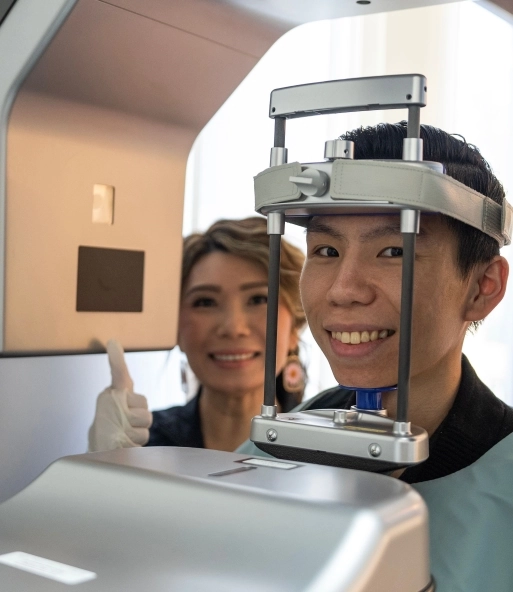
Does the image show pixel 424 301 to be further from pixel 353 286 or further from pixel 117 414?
pixel 117 414

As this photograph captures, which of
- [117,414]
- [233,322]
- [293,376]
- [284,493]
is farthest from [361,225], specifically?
[293,376]

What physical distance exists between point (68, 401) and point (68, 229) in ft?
0.84

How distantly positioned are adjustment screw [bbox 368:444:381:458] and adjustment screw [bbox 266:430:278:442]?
0.11 m

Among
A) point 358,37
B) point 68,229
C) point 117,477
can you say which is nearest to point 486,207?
point 117,477

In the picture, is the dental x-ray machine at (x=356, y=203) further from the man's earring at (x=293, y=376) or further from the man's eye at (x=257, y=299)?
the man's earring at (x=293, y=376)

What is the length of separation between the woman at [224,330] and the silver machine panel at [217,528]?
1080 millimetres

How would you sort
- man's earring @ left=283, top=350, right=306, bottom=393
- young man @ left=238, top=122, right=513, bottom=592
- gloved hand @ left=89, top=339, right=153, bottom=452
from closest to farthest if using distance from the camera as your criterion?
young man @ left=238, top=122, right=513, bottom=592
gloved hand @ left=89, top=339, right=153, bottom=452
man's earring @ left=283, top=350, right=306, bottom=393

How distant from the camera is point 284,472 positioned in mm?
773

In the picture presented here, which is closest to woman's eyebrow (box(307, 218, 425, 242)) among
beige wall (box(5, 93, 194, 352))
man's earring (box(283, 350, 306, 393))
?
beige wall (box(5, 93, 194, 352))

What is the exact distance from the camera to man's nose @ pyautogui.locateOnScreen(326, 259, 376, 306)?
960 millimetres

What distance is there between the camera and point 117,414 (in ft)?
4.73

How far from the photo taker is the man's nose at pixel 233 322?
189cm

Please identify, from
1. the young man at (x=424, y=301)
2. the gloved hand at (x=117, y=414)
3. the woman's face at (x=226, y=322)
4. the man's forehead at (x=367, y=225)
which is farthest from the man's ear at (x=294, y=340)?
the man's forehead at (x=367, y=225)

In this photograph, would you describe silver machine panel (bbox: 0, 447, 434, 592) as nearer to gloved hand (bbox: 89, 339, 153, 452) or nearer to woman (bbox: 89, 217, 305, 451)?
gloved hand (bbox: 89, 339, 153, 452)
